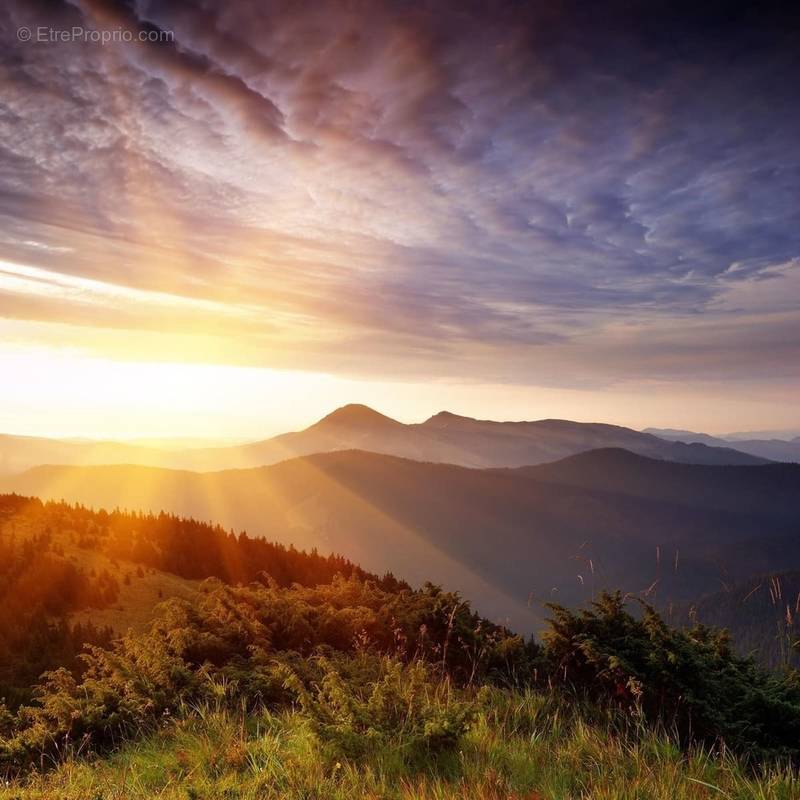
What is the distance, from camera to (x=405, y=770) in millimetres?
4891

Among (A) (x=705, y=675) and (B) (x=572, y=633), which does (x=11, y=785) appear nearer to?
(B) (x=572, y=633)

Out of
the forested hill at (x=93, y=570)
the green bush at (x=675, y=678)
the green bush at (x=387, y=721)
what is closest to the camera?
the green bush at (x=387, y=721)

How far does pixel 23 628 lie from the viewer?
1062 centimetres

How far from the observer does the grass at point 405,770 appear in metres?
4.38

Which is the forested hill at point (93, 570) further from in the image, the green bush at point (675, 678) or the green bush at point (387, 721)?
the green bush at point (675, 678)

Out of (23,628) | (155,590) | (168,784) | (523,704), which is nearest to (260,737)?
(168,784)

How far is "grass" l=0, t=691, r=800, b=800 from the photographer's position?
438cm

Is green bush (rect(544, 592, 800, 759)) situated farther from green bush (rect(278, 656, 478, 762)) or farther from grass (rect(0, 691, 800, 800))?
green bush (rect(278, 656, 478, 762))

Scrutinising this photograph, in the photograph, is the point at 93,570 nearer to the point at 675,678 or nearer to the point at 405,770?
the point at 405,770

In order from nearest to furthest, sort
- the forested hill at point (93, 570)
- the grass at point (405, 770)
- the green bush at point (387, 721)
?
the grass at point (405, 770), the green bush at point (387, 721), the forested hill at point (93, 570)

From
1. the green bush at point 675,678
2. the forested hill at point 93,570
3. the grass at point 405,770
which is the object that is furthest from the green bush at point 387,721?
the forested hill at point 93,570

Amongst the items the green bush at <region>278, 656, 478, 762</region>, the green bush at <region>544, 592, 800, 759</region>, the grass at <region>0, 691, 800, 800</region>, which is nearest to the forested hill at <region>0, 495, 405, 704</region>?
the grass at <region>0, 691, 800, 800</region>

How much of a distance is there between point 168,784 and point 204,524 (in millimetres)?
15756

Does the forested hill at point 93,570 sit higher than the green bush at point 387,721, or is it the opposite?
the green bush at point 387,721
